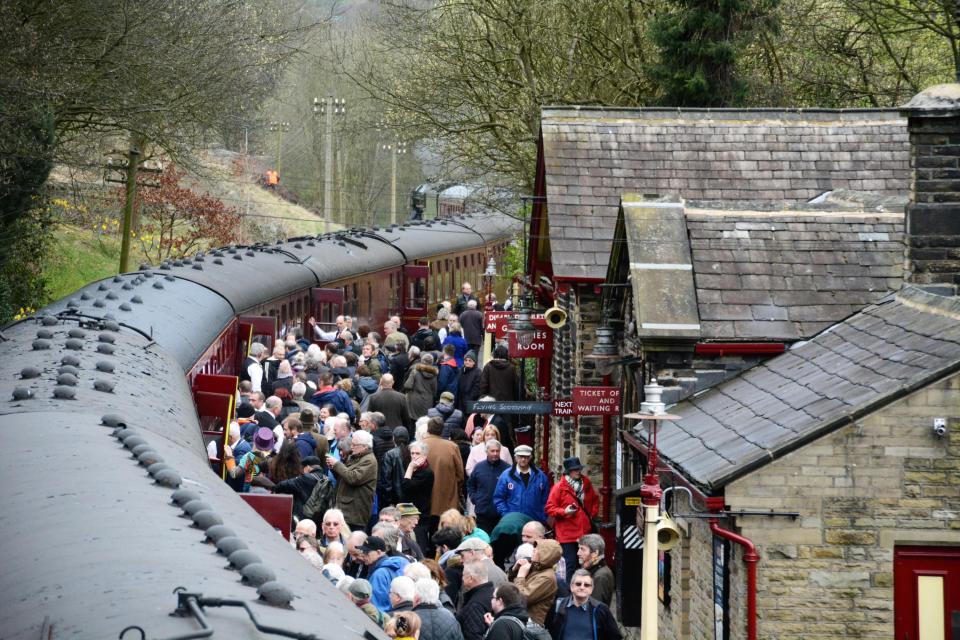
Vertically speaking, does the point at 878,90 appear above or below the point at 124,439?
above

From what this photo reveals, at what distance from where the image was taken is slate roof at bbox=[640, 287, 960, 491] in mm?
8781

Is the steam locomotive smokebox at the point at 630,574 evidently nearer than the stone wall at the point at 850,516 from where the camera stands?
No

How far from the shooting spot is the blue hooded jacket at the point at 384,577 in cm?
882

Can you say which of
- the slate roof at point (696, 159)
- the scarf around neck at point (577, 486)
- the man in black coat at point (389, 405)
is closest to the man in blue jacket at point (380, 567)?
the scarf around neck at point (577, 486)

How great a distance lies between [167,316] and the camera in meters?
13.1

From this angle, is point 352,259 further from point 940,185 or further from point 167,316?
point 940,185

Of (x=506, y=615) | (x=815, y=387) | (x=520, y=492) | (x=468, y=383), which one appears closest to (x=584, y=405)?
(x=520, y=492)

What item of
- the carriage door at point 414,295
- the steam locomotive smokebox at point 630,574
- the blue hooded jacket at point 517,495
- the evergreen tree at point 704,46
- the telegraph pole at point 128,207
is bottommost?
the steam locomotive smokebox at point 630,574

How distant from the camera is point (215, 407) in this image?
1215cm

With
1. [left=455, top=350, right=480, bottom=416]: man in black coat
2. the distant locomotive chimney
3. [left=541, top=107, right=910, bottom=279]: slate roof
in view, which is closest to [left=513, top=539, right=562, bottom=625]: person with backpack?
the distant locomotive chimney

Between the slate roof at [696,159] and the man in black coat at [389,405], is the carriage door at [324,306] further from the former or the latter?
the slate roof at [696,159]

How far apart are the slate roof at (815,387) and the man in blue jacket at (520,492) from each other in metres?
2.35

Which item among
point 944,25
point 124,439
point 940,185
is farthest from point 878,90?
point 124,439

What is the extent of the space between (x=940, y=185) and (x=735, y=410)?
10.6 feet
